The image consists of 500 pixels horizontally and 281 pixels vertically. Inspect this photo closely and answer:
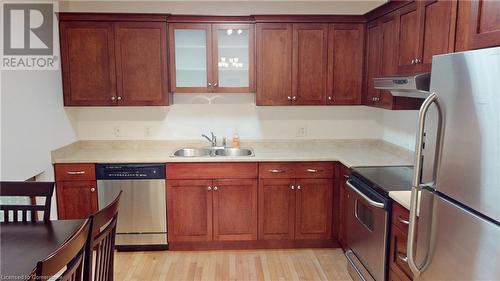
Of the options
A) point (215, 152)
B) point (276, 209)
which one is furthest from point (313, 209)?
point (215, 152)

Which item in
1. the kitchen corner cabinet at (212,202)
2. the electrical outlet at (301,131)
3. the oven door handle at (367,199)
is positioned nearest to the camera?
the oven door handle at (367,199)

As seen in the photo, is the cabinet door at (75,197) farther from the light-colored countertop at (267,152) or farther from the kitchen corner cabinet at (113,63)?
the kitchen corner cabinet at (113,63)

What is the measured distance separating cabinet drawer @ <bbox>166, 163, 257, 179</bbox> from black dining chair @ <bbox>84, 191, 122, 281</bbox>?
57.9 inches

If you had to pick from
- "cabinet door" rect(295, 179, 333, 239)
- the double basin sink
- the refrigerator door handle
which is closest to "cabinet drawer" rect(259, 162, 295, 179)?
"cabinet door" rect(295, 179, 333, 239)

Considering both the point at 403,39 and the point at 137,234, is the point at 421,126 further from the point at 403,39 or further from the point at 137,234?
the point at 137,234

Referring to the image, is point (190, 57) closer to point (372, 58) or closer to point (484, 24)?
point (372, 58)

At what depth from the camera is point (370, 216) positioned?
2.51 m

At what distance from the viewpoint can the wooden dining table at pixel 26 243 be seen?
55.1 inches

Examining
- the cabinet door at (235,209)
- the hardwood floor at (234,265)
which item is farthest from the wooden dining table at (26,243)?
the cabinet door at (235,209)

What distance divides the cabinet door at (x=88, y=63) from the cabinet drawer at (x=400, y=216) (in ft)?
8.54

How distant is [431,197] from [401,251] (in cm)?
65

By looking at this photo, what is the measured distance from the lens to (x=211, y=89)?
138 inches

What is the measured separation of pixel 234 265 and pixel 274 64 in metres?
1.84

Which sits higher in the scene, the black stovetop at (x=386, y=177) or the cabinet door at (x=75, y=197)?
the black stovetop at (x=386, y=177)
